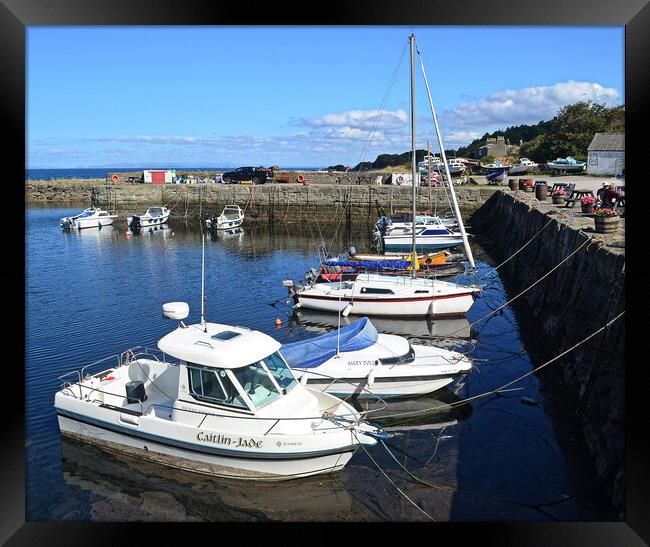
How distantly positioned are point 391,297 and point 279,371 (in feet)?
36.5

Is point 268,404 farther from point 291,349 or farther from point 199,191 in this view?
point 199,191

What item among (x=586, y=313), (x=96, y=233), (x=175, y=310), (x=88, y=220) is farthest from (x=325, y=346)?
(x=88, y=220)

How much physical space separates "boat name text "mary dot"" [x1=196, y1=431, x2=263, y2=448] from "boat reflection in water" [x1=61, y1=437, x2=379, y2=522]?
84 cm

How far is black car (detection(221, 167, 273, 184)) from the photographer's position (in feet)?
195

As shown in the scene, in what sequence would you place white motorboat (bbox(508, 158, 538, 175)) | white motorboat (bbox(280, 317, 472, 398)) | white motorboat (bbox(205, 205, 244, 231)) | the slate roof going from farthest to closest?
white motorboat (bbox(508, 158, 538, 175)) < white motorboat (bbox(205, 205, 244, 231)) < the slate roof < white motorboat (bbox(280, 317, 472, 398))

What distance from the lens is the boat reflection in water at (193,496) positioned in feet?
34.5

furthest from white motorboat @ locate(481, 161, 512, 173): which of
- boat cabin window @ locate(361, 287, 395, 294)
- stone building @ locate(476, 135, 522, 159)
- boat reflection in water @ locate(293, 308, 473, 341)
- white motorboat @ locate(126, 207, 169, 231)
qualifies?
boat cabin window @ locate(361, 287, 395, 294)

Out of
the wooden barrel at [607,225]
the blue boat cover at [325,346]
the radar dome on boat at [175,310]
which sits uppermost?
the wooden barrel at [607,225]

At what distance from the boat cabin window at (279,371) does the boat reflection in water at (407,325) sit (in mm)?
9646

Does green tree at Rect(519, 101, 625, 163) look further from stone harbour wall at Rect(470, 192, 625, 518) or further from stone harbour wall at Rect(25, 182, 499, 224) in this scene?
stone harbour wall at Rect(470, 192, 625, 518)

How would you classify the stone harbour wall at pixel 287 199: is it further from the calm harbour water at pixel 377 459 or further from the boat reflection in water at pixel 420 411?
the boat reflection in water at pixel 420 411

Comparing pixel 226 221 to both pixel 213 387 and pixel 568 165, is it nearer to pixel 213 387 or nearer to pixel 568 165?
pixel 568 165

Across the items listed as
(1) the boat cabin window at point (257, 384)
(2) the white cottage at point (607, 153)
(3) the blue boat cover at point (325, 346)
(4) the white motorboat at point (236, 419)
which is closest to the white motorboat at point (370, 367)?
(3) the blue boat cover at point (325, 346)
